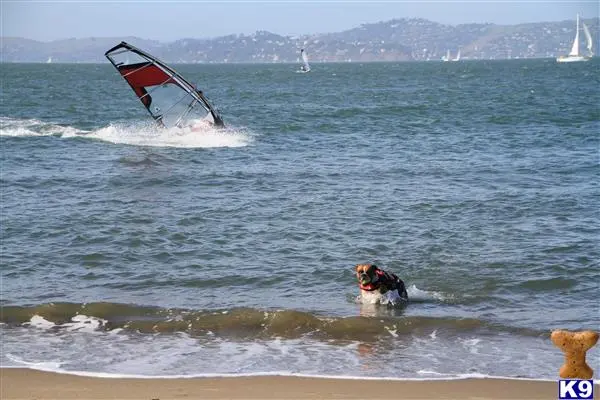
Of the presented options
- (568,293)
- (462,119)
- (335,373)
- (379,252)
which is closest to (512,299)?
(568,293)

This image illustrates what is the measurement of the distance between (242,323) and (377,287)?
153 centimetres

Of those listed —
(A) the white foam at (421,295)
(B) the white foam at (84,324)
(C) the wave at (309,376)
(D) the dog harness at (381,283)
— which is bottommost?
(A) the white foam at (421,295)

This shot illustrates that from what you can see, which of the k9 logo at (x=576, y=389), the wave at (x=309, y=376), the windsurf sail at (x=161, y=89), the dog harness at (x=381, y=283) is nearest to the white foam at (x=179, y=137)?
the windsurf sail at (x=161, y=89)

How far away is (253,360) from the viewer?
324 inches

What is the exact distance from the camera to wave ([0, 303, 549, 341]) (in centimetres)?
923

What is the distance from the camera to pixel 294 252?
41.8 feet

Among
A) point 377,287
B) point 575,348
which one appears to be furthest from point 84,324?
point 575,348

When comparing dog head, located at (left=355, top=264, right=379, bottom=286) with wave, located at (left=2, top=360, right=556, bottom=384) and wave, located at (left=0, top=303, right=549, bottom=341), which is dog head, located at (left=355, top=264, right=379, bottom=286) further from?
wave, located at (left=2, top=360, right=556, bottom=384)

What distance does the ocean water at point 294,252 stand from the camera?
8625 millimetres

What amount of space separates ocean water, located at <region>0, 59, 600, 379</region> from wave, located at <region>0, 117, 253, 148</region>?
8.3 inches

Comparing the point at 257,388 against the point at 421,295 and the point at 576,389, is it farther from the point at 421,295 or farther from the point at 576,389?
the point at 576,389

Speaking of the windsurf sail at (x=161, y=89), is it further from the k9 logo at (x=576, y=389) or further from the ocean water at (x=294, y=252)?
the k9 logo at (x=576, y=389)

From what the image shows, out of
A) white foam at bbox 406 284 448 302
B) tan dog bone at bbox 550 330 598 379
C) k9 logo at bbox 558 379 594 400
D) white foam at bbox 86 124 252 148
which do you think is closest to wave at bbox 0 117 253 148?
white foam at bbox 86 124 252 148

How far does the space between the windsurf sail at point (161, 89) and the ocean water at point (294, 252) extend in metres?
0.86
